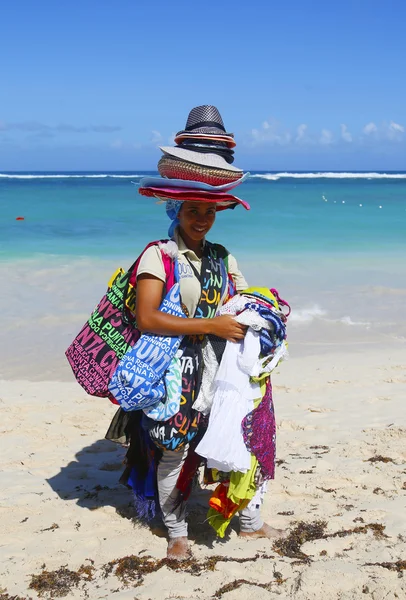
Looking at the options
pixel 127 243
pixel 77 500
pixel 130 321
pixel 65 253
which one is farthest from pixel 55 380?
pixel 127 243

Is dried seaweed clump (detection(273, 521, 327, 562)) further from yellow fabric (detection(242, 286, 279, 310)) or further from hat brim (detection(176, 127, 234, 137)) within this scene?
hat brim (detection(176, 127, 234, 137))

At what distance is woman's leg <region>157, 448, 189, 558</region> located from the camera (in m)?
3.01

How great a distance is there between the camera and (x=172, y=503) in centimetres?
310

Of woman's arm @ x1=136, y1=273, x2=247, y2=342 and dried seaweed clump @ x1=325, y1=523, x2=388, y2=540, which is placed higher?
woman's arm @ x1=136, y1=273, x2=247, y2=342

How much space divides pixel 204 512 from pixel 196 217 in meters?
1.62

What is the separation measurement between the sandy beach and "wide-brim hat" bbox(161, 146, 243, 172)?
5.78ft

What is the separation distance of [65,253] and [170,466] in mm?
11252

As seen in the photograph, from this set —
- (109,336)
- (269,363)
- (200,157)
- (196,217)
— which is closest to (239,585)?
(269,363)

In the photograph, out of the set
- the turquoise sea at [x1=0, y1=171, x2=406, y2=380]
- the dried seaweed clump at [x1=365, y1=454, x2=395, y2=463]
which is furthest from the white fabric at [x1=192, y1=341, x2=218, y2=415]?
the dried seaweed clump at [x1=365, y1=454, x2=395, y2=463]

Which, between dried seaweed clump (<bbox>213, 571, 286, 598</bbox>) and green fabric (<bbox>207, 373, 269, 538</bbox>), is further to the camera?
green fabric (<bbox>207, 373, 269, 538</bbox>)

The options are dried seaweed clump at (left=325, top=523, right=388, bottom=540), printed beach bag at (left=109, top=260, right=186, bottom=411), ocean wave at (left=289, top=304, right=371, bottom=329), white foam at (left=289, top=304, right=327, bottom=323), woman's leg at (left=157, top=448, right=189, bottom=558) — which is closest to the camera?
printed beach bag at (left=109, top=260, right=186, bottom=411)

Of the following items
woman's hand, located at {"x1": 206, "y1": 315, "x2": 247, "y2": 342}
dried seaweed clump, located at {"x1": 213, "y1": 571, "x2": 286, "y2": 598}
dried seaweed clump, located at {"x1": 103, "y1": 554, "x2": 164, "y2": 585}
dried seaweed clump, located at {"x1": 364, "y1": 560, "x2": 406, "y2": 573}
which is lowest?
dried seaweed clump, located at {"x1": 103, "y1": 554, "x2": 164, "y2": 585}

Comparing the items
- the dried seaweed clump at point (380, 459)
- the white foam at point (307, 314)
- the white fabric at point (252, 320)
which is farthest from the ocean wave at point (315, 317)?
the white fabric at point (252, 320)

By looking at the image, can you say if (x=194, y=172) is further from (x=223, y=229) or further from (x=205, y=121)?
(x=223, y=229)
